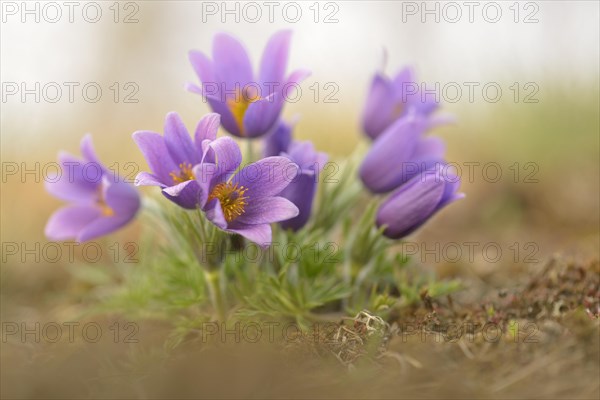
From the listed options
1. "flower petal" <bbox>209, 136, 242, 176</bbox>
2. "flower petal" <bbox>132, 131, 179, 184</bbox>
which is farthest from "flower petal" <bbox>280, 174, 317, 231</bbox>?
"flower petal" <bbox>132, 131, 179, 184</bbox>

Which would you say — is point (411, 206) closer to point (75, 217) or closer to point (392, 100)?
point (392, 100)

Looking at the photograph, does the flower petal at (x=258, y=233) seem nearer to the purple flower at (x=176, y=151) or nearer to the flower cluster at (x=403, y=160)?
the purple flower at (x=176, y=151)

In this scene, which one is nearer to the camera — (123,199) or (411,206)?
(411,206)

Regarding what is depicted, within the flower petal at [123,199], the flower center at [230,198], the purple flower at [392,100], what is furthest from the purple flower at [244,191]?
the purple flower at [392,100]

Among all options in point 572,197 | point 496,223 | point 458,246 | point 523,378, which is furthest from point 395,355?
point 572,197

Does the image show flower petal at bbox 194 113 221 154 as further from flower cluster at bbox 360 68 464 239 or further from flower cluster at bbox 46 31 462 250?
flower cluster at bbox 360 68 464 239

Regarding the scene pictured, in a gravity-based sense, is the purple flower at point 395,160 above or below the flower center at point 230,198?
above

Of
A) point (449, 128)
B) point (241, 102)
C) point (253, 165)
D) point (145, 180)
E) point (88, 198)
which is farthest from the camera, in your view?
point (449, 128)

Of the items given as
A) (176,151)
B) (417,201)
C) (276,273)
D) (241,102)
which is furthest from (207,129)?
(417,201)
